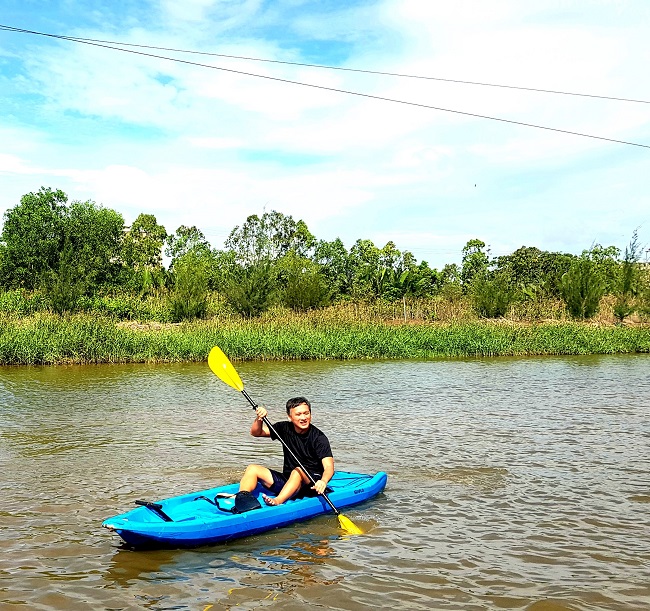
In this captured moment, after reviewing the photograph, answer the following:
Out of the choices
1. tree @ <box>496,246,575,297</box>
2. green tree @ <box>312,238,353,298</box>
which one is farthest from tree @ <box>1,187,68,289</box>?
tree @ <box>496,246,575,297</box>

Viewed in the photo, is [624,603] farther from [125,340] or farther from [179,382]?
[125,340]

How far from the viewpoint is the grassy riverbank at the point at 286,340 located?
63.4ft

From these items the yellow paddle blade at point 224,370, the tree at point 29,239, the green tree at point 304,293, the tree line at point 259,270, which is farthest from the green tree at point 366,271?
the yellow paddle blade at point 224,370

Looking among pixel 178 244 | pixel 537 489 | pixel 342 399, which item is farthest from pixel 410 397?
pixel 178 244

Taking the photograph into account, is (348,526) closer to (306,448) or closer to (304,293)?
(306,448)

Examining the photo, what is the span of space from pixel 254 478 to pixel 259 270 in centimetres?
2084

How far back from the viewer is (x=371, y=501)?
263 inches

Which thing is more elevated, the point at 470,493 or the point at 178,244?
the point at 178,244

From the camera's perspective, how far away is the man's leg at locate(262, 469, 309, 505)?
594 cm

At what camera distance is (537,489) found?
707 centimetres

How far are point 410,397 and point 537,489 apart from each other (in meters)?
6.76

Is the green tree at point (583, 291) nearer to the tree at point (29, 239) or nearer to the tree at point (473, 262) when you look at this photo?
the tree at point (473, 262)

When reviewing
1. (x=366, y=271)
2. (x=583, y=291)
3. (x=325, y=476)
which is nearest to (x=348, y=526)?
(x=325, y=476)

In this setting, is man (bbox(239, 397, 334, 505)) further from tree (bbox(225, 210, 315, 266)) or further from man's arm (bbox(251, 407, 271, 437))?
tree (bbox(225, 210, 315, 266))
